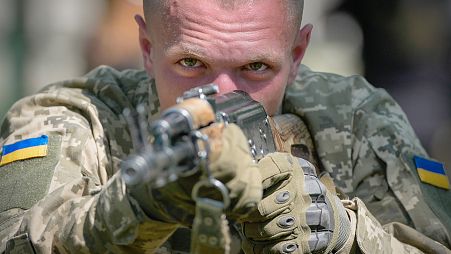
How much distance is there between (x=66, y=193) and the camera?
4.12 meters

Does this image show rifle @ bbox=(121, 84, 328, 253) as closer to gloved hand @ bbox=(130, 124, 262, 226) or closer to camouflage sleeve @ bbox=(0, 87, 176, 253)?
gloved hand @ bbox=(130, 124, 262, 226)

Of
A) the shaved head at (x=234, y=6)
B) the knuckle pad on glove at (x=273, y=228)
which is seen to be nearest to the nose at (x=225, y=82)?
the shaved head at (x=234, y=6)

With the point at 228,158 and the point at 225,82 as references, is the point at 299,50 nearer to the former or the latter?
the point at 225,82

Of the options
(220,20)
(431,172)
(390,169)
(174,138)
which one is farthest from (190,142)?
(431,172)

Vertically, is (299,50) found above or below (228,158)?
below

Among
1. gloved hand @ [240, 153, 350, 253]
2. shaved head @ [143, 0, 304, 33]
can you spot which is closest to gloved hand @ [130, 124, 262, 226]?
gloved hand @ [240, 153, 350, 253]

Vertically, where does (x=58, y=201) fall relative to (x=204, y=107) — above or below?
below

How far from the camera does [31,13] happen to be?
10.6 meters

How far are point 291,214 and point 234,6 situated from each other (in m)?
1.01

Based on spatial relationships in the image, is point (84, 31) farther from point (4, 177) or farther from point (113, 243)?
point (113, 243)

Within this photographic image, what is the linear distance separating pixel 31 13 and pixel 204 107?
7427 millimetres

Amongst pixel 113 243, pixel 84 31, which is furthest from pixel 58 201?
pixel 84 31

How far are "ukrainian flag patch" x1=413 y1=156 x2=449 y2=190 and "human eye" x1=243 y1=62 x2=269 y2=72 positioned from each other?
964 mm

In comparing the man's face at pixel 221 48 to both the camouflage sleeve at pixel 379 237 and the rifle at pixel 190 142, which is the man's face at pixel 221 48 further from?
the camouflage sleeve at pixel 379 237
